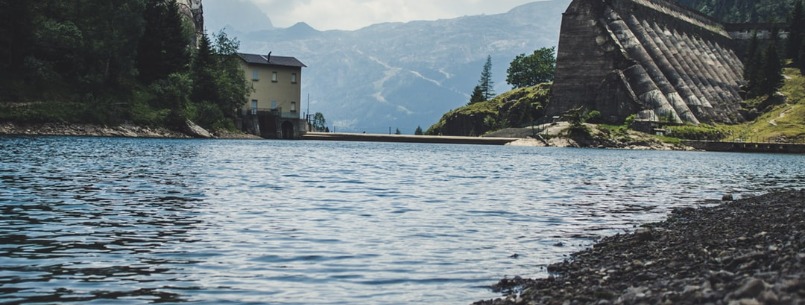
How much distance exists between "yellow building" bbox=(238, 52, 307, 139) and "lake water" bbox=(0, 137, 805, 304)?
9786cm

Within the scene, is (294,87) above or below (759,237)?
above

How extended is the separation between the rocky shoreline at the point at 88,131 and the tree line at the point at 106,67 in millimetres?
924

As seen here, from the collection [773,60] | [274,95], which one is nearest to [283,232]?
[274,95]

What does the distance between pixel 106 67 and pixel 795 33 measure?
167 m

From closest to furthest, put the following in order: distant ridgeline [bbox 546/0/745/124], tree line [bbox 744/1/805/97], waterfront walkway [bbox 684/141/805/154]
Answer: waterfront walkway [bbox 684/141/805/154] → distant ridgeline [bbox 546/0/745/124] → tree line [bbox 744/1/805/97]

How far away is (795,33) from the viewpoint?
637 feet

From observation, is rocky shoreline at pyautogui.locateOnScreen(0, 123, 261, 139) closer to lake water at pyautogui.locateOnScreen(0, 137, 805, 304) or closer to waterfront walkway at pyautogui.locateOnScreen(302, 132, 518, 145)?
waterfront walkway at pyautogui.locateOnScreen(302, 132, 518, 145)

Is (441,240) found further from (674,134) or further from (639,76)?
(639,76)

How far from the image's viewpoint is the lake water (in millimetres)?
13852

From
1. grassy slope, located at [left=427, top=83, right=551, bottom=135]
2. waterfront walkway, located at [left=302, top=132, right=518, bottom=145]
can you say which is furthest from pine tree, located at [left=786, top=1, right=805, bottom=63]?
waterfront walkway, located at [left=302, top=132, right=518, bottom=145]

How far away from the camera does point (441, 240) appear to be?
20672mm

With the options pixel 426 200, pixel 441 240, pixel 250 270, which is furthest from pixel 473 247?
pixel 426 200

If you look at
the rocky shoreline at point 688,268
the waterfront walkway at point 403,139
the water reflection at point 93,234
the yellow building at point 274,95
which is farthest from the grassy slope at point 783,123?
the rocky shoreline at point 688,268

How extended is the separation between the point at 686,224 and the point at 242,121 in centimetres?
11781
